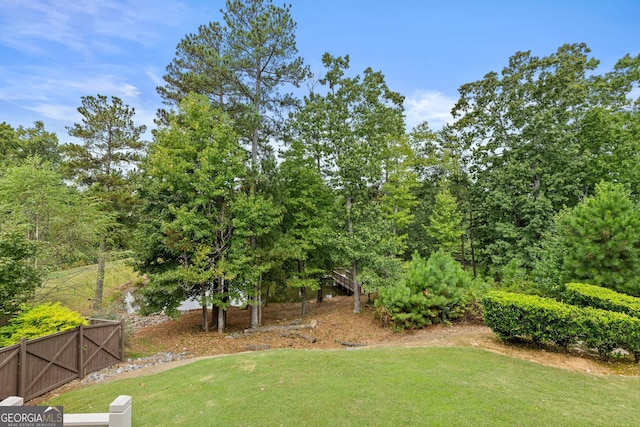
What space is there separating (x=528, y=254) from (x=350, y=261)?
10559 millimetres

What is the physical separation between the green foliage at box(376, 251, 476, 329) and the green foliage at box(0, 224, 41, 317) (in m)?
11.1

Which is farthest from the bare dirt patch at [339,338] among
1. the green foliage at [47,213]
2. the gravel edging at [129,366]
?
the green foliage at [47,213]

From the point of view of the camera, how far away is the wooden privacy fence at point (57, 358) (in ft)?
20.6

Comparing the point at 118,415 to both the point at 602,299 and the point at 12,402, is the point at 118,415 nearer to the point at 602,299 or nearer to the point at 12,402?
the point at 12,402

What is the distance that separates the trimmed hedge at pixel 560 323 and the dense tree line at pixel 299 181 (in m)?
3.36

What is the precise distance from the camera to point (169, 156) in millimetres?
11578

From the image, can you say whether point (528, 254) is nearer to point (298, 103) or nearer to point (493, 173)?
point (493, 173)

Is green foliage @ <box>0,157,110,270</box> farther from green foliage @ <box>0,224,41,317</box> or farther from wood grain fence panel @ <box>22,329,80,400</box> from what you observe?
wood grain fence panel @ <box>22,329,80,400</box>

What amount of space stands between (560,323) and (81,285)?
19376mm

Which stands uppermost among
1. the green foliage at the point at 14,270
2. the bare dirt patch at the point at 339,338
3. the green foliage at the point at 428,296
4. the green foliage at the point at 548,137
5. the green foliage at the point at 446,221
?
the green foliage at the point at 548,137

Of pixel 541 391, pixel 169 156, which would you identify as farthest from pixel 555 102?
pixel 169 156

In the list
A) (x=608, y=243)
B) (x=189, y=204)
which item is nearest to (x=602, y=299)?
(x=608, y=243)

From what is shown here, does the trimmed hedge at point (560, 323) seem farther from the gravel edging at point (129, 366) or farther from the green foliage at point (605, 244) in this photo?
the gravel edging at point (129, 366)

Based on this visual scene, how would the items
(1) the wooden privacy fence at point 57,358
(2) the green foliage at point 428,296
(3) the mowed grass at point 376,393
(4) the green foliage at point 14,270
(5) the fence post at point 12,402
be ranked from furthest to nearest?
(2) the green foliage at point 428,296, (4) the green foliage at point 14,270, (1) the wooden privacy fence at point 57,358, (3) the mowed grass at point 376,393, (5) the fence post at point 12,402
